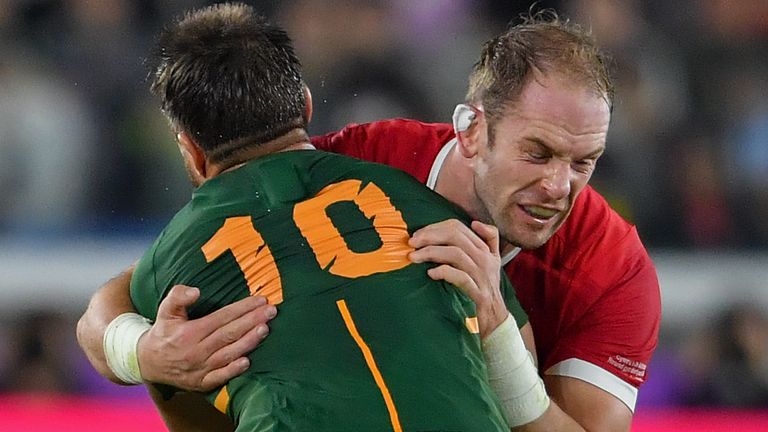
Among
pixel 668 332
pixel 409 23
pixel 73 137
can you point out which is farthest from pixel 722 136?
pixel 73 137

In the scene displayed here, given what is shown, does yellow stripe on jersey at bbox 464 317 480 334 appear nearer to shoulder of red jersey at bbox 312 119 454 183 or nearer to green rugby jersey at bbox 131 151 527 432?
green rugby jersey at bbox 131 151 527 432

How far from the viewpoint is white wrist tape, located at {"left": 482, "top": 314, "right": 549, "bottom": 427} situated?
8.21 feet

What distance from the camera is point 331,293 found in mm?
2270

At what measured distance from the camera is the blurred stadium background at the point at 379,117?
562 centimetres

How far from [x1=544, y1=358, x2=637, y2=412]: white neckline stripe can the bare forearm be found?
97 centimetres

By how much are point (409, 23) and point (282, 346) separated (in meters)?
4.17

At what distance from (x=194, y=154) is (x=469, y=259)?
599 mm

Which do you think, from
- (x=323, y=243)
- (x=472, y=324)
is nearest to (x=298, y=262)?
(x=323, y=243)

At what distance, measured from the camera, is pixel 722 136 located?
19.9 feet

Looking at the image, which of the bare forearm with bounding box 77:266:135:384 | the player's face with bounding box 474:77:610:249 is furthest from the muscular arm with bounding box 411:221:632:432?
the bare forearm with bounding box 77:266:135:384

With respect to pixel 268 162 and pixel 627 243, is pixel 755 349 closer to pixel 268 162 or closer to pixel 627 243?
pixel 627 243

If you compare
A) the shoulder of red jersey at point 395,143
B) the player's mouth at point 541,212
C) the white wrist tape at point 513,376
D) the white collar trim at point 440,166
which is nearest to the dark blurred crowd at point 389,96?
the shoulder of red jersey at point 395,143

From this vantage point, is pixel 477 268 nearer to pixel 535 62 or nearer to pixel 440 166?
pixel 535 62

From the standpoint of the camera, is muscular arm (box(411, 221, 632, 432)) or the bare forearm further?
the bare forearm
